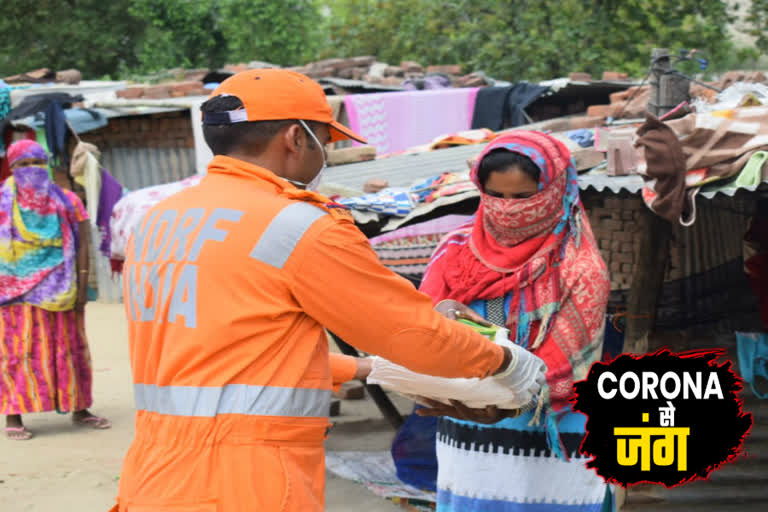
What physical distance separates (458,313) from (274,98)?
1289 millimetres

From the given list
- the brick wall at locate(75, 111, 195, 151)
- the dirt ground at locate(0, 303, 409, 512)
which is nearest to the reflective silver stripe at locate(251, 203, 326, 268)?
the dirt ground at locate(0, 303, 409, 512)

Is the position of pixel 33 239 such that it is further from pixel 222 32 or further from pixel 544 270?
pixel 222 32

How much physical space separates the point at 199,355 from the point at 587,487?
6.46 feet

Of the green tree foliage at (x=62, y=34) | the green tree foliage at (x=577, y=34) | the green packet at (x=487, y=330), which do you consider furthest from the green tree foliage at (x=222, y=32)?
the green packet at (x=487, y=330)

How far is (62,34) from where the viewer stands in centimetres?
2361

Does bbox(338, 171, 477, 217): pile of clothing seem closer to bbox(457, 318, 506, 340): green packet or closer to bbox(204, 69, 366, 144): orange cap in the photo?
bbox(457, 318, 506, 340): green packet

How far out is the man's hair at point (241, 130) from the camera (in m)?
2.39

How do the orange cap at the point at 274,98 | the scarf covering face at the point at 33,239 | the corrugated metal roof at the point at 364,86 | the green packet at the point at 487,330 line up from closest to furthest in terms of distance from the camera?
the orange cap at the point at 274,98
the green packet at the point at 487,330
the scarf covering face at the point at 33,239
the corrugated metal roof at the point at 364,86

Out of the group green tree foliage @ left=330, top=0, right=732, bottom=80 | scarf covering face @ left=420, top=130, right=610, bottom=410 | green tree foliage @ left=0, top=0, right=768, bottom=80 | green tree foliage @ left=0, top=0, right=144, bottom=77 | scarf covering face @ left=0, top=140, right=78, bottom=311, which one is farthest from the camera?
green tree foliage @ left=0, top=0, right=144, bottom=77

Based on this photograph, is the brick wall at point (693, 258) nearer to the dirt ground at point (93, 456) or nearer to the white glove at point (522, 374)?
the dirt ground at point (93, 456)

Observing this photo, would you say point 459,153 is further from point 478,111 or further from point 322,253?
point 322,253

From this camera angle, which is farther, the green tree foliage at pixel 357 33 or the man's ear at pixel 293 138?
the green tree foliage at pixel 357 33

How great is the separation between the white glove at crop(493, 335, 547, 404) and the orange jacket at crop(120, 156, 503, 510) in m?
0.55

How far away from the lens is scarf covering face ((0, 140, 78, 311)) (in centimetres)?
717
